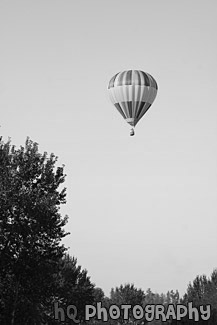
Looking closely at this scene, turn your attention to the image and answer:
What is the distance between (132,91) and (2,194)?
15.4 metres

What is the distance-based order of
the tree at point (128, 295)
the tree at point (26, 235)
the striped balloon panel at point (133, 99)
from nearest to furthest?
1. the tree at point (26, 235)
2. the striped balloon panel at point (133, 99)
3. the tree at point (128, 295)

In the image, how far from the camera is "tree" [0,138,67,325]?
33.7 m

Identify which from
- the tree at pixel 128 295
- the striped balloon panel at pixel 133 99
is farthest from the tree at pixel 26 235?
the tree at pixel 128 295

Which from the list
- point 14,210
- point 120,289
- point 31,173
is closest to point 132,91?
point 31,173

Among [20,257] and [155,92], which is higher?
[155,92]

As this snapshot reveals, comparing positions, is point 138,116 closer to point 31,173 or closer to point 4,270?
point 31,173

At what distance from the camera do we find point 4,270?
33.8 m

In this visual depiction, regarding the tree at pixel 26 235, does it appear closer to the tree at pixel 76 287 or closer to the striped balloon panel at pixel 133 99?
the striped balloon panel at pixel 133 99

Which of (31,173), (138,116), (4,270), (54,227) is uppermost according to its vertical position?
(138,116)

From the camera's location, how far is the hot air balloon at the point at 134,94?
1722 inches

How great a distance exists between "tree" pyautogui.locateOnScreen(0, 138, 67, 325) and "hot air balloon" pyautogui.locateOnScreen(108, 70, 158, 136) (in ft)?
35.4

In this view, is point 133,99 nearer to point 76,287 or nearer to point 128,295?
point 76,287

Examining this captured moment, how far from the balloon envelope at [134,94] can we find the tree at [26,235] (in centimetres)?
1079

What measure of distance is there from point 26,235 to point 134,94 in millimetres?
15693
